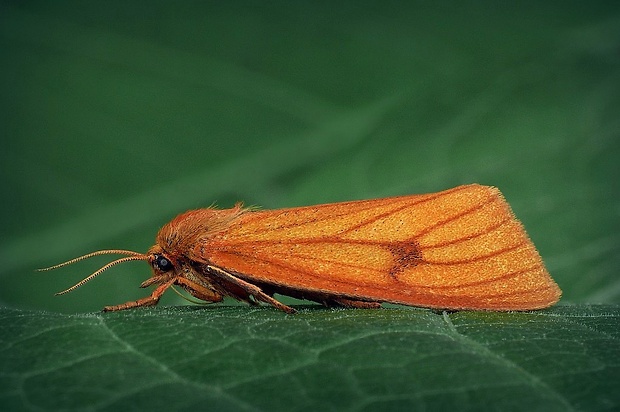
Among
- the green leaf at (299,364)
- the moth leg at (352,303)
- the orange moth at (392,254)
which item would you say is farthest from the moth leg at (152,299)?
the green leaf at (299,364)

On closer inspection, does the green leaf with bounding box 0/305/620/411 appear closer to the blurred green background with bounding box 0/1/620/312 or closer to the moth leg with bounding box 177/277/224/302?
the moth leg with bounding box 177/277/224/302

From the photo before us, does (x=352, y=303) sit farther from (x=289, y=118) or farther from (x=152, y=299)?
(x=289, y=118)

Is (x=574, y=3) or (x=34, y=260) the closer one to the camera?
(x=34, y=260)

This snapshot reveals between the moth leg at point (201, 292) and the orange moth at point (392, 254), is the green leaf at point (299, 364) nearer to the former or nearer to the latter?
the orange moth at point (392, 254)

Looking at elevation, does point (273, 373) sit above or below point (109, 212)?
below

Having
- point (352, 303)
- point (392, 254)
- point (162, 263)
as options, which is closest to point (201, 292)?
point (162, 263)

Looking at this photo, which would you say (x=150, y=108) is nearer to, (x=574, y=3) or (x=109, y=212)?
(x=109, y=212)

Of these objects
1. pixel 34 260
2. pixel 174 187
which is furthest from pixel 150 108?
pixel 34 260

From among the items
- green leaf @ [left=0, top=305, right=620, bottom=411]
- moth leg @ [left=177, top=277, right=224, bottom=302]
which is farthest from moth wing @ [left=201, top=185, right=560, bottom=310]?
green leaf @ [left=0, top=305, right=620, bottom=411]
